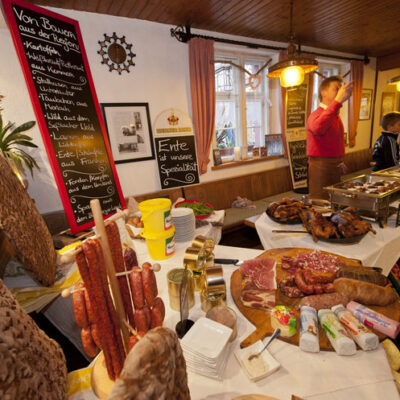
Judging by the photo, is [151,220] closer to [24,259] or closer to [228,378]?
[24,259]

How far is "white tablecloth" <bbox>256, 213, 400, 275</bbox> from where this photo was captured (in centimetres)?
181

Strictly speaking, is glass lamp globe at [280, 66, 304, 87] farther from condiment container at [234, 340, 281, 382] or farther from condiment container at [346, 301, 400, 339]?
condiment container at [234, 340, 281, 382]

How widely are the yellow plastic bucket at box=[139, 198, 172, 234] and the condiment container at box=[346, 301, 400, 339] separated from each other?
1132 millimetres

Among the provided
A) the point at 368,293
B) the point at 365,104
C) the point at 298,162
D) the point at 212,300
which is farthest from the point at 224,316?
the point at 365,104

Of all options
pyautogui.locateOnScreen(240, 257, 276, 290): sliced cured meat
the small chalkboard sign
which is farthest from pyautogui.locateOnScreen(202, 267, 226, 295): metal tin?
the small chalkboard sign

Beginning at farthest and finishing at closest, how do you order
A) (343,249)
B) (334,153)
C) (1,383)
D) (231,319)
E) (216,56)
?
(216,56)
(334,153)
(343,249)
(231,319)
(1,383)

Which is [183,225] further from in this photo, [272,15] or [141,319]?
[272,15]

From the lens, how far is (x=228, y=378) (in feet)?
2.99

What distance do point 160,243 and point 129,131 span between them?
269cm

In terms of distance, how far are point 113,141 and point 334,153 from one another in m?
3.47

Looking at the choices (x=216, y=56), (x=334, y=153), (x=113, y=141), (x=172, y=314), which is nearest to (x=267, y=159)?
(x=334, y=153)

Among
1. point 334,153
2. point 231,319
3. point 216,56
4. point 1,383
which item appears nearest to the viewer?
point 1,383

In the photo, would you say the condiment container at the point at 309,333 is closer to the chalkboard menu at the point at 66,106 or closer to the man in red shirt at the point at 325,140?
the chalkboard menu at the point at 66,106

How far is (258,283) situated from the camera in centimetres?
140
